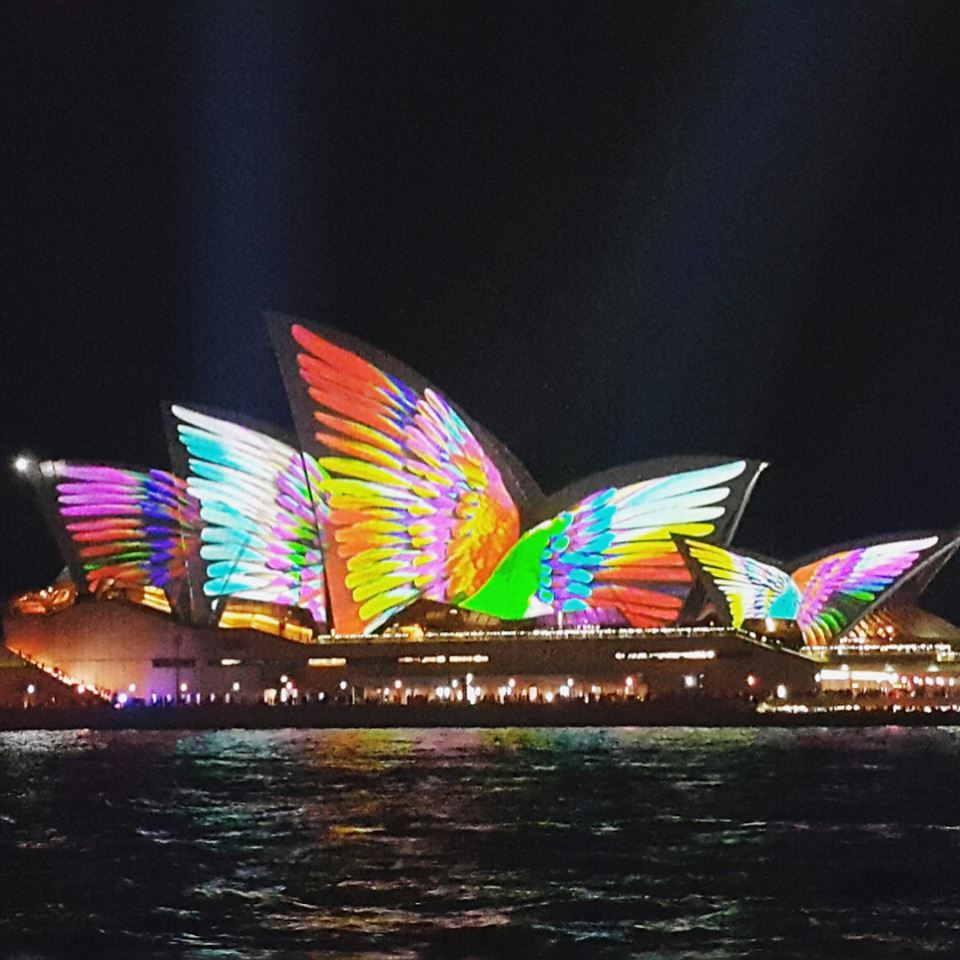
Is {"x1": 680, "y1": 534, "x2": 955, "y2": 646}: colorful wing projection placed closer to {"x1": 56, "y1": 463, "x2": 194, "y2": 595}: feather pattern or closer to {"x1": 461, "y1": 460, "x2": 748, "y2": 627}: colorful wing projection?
{"x1": 461, "y1": 460, "x2": 748, "y2": 627}: colorful wing projection

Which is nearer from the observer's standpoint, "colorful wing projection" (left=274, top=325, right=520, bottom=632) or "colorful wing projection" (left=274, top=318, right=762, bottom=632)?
"colorful wing projection" (left=274, top=325, right=520, bottom=632)

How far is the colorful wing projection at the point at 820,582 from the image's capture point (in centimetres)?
6494

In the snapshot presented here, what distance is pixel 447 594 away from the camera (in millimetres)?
67312

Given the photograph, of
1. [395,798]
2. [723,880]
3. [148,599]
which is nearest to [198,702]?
[148,599]

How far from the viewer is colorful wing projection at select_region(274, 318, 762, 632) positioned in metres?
60.2

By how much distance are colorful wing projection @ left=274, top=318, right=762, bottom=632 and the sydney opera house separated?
0.09 m

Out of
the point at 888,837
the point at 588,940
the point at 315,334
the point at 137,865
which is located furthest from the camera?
the point at 315,334

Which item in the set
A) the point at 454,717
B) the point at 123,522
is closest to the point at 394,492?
the point at 454,717

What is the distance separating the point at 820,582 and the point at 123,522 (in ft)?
96.9

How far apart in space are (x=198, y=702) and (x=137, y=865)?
47.7 meters

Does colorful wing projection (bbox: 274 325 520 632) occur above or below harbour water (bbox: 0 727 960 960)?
above

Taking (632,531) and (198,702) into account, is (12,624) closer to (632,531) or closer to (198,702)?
(198,702)

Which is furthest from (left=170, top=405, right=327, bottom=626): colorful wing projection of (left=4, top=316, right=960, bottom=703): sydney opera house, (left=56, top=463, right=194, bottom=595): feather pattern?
(left=56, top=463, right=194, bottom=595): feather pattern

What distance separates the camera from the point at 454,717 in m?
62.5
